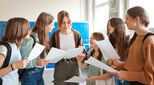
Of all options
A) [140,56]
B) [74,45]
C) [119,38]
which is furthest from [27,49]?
[140,56]

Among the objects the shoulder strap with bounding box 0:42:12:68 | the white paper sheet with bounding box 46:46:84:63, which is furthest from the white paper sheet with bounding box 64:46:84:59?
the shoulder strap with bounding box 0:42:12:68

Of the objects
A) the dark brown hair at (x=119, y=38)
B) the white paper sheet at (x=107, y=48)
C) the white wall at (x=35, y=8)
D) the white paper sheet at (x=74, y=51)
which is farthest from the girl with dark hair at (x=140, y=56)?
the white wall at (x=35, y=8)

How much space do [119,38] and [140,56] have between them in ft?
1.76

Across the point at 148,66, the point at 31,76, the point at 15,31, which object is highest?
the point at 15,31

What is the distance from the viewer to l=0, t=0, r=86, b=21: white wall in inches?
170

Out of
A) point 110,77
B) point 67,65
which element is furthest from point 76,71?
point 110,77

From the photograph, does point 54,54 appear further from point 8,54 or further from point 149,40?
point 149,40

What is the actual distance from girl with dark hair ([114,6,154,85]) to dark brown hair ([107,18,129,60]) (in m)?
0.38

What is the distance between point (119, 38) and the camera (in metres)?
1.74

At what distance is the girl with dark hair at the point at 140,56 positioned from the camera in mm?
1136

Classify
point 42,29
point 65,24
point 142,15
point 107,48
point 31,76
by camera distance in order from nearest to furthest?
point 142,15
point 107,48
point 31,76
point 42,29
point 65,24

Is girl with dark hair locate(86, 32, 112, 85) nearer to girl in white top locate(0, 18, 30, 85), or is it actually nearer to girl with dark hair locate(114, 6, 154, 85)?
girl with dark hair locate(114, 6, 154, 85)

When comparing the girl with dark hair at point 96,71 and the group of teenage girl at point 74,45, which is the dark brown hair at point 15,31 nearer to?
the group of teenage girl at point 74,45

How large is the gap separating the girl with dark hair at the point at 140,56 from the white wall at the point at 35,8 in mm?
3650
